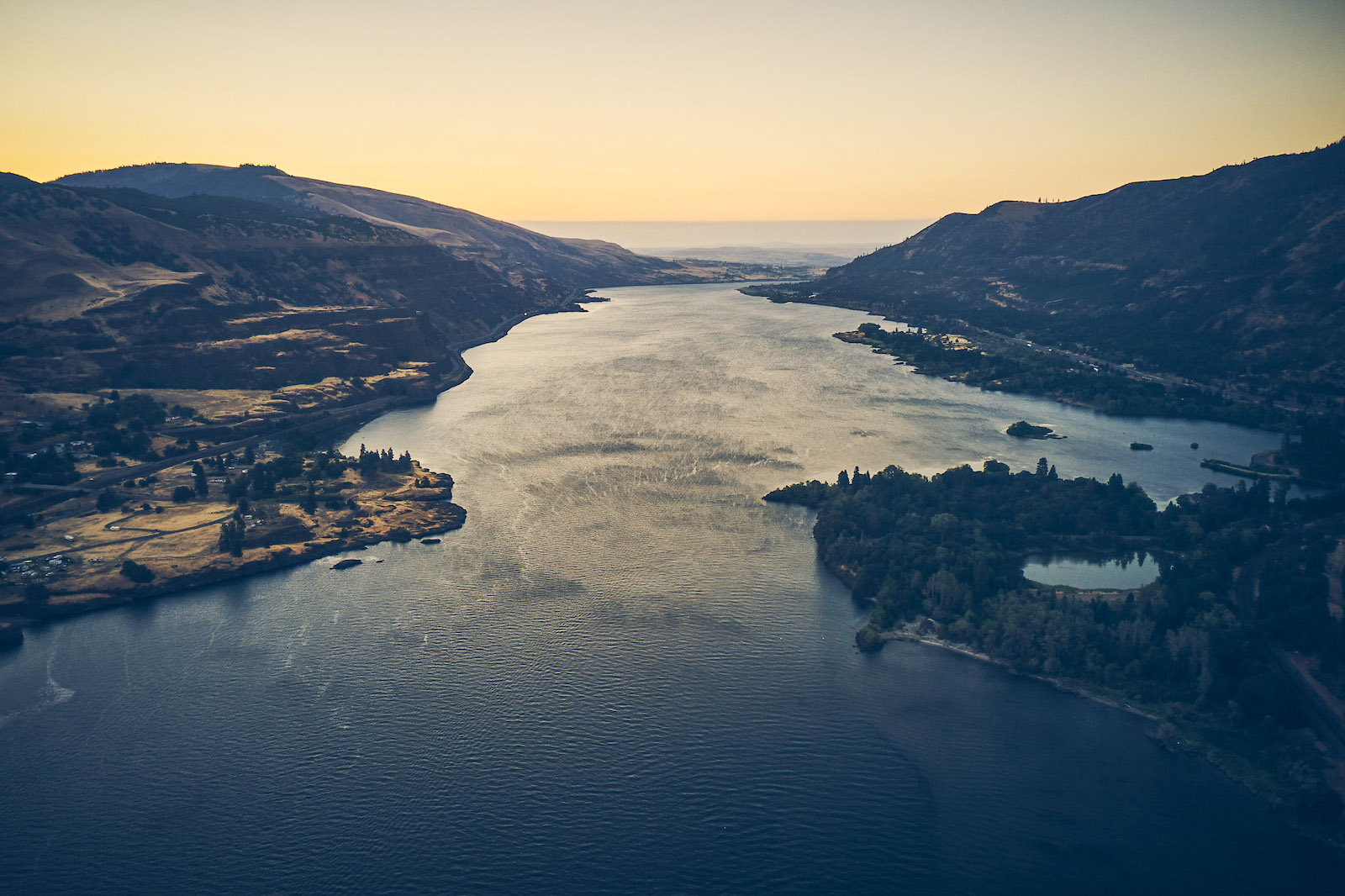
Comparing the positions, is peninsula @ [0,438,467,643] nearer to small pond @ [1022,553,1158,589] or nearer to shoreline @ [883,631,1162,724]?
shoreline @ [883,631,1162,724]

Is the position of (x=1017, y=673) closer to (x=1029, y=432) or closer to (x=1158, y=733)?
(x=1158, y=733)

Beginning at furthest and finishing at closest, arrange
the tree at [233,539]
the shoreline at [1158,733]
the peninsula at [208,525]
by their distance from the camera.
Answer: the tree at [233,539] → the peninsula at [208,525] → the shoreline at [1158,733]

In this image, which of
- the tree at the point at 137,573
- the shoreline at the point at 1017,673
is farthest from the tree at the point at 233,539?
the shoreline at the point at 1017,673

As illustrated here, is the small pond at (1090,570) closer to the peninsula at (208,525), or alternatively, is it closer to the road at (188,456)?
the peninsula at (208,525)

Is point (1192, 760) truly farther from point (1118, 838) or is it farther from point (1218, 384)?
point (1218, 384)

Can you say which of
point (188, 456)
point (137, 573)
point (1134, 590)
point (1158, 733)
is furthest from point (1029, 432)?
point (188, 456)

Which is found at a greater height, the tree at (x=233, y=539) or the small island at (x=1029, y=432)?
the small island at (x=1029, y=432)

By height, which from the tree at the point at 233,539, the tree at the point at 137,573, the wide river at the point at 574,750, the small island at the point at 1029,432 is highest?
the small island at the point at 1029,432

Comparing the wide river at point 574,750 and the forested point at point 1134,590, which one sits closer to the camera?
the wide river at point 574,750
